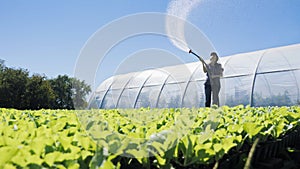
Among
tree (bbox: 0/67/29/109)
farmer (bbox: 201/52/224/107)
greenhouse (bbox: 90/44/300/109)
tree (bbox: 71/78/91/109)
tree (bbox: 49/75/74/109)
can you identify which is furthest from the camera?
tree (bbox: 49/75/74/109)

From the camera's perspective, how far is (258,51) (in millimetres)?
13188

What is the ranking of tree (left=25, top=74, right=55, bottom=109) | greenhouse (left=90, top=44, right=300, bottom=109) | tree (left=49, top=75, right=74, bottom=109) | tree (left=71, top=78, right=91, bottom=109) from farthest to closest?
tree (left=49, top=75, right=74, bottom=109), tree (left=25, top=74, right=55, bottom=109), greenhouse (left=90, top=44, right=300, bottom=109), tree (left=71, top=78, right=91, bottom=109)

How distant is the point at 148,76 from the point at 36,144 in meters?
14.4

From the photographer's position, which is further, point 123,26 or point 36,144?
point 123,26

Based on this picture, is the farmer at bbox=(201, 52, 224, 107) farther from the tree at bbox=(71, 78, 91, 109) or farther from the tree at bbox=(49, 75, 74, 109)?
the tree at bbox=(49, 75, 74, 109)

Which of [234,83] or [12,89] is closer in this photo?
[234,83]

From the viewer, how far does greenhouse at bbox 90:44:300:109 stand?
10695 millimetres

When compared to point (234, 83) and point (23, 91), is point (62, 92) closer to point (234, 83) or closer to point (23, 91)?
point (23, 91)

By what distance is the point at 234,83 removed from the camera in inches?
468

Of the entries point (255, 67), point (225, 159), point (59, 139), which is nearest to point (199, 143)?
point (225, 159)

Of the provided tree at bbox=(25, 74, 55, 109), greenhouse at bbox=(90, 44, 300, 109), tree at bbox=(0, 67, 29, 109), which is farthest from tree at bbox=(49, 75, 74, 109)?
greenhouse at bbox=(90, 44, 300, 109)

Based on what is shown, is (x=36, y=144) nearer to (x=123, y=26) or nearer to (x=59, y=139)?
→ (x=59, y=139)

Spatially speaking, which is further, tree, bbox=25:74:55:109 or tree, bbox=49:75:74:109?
tree, bbox=49:75:74:109

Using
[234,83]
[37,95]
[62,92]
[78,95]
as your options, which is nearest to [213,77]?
[78,95]
